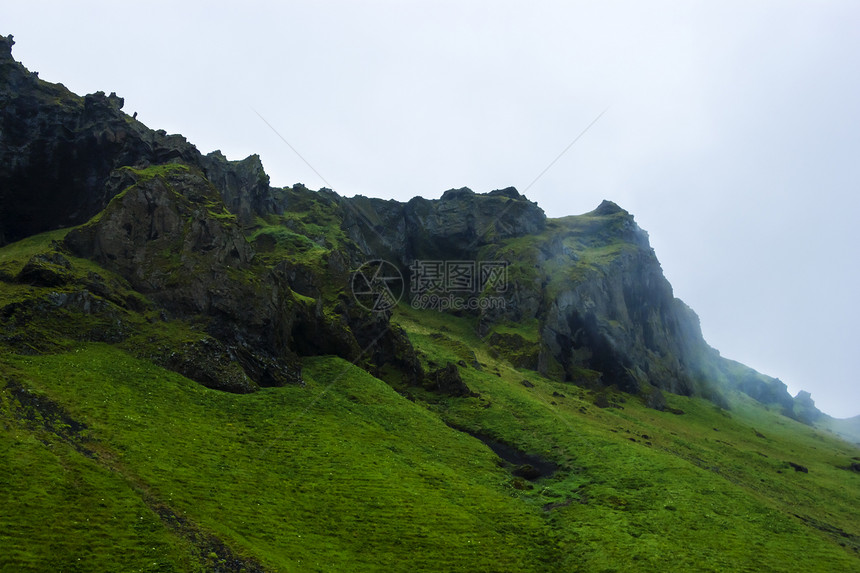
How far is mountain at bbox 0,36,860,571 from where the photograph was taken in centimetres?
3438

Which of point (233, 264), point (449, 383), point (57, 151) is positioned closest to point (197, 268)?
point (233, 264)

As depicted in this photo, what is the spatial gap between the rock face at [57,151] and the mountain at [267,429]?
0.40 m

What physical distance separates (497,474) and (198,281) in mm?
48306

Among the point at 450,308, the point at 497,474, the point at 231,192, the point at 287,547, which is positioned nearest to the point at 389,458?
the point at 497,474

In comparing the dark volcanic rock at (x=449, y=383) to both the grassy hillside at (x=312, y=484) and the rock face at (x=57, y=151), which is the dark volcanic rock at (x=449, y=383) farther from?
the rock face at (x=57, y=151)

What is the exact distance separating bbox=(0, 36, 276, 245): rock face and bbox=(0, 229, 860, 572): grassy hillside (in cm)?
1261

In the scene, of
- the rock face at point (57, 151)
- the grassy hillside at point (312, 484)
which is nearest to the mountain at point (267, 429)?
the grassy hillside at point (312, 484)

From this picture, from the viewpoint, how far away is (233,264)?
233 ft

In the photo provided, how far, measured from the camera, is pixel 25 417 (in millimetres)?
36531

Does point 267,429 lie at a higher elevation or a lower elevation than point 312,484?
higher

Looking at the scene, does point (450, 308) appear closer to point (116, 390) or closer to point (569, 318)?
point (569, 318)

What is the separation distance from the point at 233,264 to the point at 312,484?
38.8m

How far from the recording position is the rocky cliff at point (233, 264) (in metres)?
66.8

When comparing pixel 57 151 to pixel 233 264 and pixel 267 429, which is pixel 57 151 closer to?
pixel 233 264
